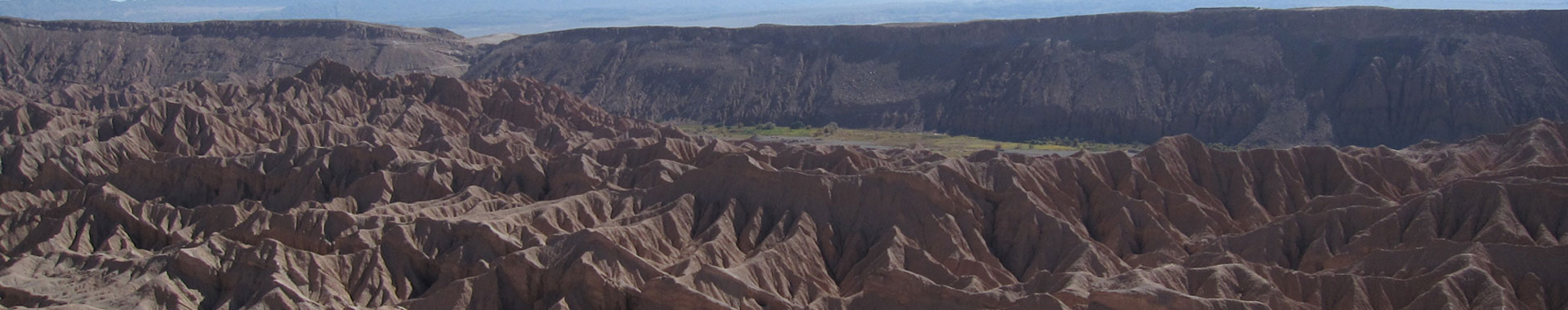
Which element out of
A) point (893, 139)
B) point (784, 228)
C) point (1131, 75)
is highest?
point (1131, 75)

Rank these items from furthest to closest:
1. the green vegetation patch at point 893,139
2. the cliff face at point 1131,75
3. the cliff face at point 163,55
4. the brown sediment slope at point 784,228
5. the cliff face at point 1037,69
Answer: the cliff face at point 163,55 < the green vegetation patch at point 893,139 < the cliff face at point 1037,69 < the cliff face at point 1131,75 < the brown sediment slope at point 784,228

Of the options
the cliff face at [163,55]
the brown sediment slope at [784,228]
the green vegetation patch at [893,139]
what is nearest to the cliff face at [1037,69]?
the cliff face at [163,55]

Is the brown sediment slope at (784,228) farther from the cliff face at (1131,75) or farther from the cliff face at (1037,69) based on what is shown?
the cliff face at (1037,69)

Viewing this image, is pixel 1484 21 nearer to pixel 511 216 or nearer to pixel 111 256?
pixel 511 216

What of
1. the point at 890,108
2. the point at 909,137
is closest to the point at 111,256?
the point at 909,137

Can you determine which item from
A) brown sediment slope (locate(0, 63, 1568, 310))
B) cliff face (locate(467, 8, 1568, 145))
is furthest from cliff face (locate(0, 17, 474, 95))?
brown sediment slope (locate(0, 63, 1568, 310))

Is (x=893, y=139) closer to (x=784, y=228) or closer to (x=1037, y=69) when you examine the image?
(x=1037, y=69)

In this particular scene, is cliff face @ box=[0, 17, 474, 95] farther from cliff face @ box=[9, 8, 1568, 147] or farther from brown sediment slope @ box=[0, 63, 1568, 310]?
brown sediment slope @ box=[0, 63, 1568, 310]

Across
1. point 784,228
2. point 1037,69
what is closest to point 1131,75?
point 1037,69
